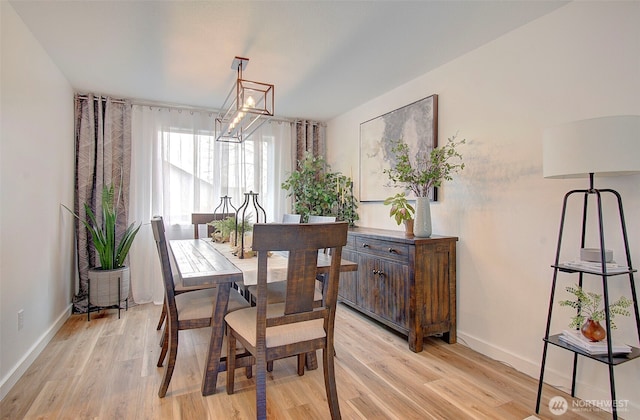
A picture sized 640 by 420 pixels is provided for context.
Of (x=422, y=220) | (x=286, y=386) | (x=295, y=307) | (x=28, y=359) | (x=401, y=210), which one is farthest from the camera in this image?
(x=401, y=210)

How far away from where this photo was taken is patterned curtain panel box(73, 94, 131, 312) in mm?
3568

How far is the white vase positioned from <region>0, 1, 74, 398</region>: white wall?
2.78 metres

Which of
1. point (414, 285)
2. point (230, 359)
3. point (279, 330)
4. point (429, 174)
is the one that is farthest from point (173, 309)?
point (429, 174)

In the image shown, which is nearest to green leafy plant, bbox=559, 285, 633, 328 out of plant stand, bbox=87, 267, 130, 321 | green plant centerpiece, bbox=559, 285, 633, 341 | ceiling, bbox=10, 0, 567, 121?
green plant centerpiece, bbox=559, 285, 633, 341

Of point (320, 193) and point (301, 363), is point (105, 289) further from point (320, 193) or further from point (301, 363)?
point (320, 193)

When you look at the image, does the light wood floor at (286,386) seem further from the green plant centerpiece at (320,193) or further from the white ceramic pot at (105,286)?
the green plant centerpiece at (320,193)

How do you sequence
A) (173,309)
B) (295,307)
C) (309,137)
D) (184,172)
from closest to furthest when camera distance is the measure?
(295,307) → (173,309) → (184,172) → (309,137)

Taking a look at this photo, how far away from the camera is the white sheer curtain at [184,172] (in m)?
3.86

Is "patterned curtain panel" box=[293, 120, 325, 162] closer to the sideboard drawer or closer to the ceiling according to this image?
the ceiling

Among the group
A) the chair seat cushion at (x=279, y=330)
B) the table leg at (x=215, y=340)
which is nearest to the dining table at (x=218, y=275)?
the table leg at (x=215, y=340)

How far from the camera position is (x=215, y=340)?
1906 millimetres

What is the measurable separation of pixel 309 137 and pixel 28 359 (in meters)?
3.75

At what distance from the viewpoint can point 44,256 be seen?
2.71m

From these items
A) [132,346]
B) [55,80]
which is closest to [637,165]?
[132,346]
